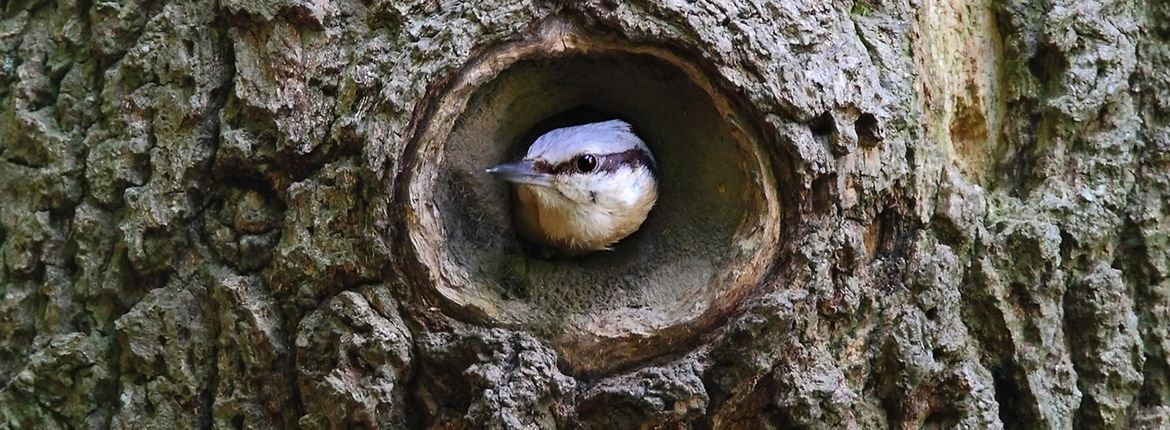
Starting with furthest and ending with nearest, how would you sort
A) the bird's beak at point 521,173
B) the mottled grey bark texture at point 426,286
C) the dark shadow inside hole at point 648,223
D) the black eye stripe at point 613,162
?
1. the black eye stripe at point 613,162
2. the bird's beak at point 521,173
3. the dark shadow inside hole at point 648,223
4. the mottled grey bark texture at point 426,286

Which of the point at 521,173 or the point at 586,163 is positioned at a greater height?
the point at 586,163

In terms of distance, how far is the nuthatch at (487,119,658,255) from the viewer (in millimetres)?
2883

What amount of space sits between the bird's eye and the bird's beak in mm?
130

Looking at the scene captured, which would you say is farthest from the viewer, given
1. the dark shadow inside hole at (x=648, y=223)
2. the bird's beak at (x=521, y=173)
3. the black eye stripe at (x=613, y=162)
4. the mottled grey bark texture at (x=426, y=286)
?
the black eye stripe at (x=613, y=162)

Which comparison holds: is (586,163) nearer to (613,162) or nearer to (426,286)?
(613,162)

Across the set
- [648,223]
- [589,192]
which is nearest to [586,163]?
[589,192]

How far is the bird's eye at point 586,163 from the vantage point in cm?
291

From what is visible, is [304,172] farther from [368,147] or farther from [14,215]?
[14,215]

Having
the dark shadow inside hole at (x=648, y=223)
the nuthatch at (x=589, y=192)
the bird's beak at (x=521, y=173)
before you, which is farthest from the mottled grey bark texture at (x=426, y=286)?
the nuthatch at (x=589, y=192)

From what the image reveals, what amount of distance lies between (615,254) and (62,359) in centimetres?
122

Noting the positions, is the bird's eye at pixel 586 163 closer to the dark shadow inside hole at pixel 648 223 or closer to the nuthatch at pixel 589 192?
the nuthatch at pixel 589 192

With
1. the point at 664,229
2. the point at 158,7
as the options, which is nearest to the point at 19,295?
the point at 158,7

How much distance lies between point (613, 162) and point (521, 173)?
349 millimetres

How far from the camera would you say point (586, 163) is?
292cm
